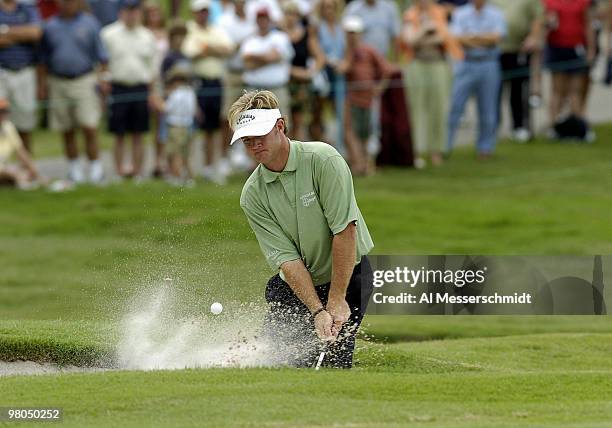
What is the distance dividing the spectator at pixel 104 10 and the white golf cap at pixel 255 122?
17472 millimetres

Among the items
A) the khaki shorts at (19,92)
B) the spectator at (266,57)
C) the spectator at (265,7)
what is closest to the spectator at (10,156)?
the khaki shorts at (19,92)

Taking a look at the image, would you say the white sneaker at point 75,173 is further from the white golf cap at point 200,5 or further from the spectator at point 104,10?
the spectator at point 104,10

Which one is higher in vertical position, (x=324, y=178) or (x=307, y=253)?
(x=324, y=178)

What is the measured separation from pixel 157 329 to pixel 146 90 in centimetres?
1019

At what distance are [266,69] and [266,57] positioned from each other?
28 cm

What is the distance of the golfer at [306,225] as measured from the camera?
9.30 meters

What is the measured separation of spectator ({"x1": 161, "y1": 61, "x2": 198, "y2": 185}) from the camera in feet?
68.1

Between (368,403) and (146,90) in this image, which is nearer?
(368,403)

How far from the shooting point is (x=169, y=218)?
1962 centimetres

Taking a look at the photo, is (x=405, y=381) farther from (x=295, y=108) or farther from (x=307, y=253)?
(x=295, y=108)

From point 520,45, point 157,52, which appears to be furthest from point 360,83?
point 520,45

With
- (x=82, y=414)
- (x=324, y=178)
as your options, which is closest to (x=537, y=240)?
(x=324, y=178)

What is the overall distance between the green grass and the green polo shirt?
813 millimetres

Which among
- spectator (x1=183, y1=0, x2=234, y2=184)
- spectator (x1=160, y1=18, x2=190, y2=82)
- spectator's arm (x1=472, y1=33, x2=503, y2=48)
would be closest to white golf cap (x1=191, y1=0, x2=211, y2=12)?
spectator (x1=183, y1=0, x2=234, y2=184)
